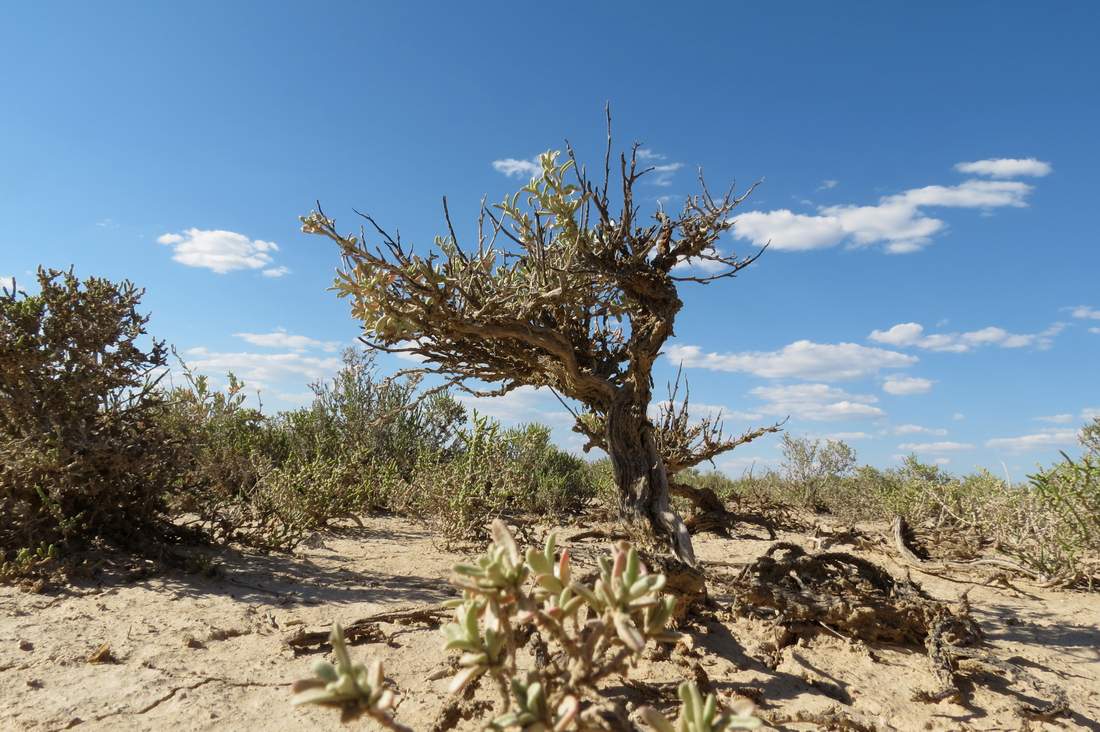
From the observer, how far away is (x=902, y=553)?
7000mm

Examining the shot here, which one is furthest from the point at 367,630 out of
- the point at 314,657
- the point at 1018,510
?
the point at 1018,510

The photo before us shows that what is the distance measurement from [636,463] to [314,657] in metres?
2.39

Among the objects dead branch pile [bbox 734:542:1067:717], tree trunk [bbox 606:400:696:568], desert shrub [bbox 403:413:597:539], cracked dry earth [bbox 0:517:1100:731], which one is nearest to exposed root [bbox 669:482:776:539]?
cracked dry earth [bbox 0:517:1100:731]

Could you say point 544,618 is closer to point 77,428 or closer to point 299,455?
point 77,428

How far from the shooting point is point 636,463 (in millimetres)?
4594

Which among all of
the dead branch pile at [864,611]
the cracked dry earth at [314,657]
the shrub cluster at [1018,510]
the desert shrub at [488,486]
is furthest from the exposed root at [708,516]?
the shrub cluster at [1018,510]

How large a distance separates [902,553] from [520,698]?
6.91 m

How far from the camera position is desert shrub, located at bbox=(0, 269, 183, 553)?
4844 mm

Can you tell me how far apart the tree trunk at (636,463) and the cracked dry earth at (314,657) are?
623 mm

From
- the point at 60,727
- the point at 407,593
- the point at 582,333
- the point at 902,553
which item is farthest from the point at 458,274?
the point at 902,553

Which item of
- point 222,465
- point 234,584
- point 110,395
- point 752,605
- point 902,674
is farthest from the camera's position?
point 222,465

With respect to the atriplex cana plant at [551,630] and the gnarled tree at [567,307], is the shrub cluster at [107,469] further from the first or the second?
the atriplex cana plant at [551,630]

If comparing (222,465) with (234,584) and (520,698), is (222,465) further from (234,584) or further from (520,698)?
(520,698)

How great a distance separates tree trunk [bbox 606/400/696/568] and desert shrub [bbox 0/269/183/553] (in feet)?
12.4
